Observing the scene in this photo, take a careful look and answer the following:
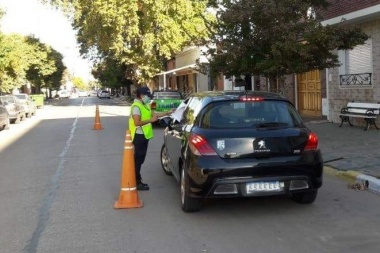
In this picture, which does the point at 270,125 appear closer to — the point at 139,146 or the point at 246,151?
the point at 246,151

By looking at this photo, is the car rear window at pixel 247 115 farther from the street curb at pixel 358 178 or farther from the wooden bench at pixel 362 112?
the wooden bench at pixel 362 112

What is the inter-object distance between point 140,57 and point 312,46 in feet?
88.8

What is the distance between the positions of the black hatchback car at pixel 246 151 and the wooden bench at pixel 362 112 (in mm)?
8595

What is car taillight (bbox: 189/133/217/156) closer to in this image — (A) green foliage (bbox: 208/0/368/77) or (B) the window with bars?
(A) green foliage (bbox: 208/0/368/77)

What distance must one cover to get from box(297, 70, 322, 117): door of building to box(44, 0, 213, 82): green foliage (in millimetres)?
12515

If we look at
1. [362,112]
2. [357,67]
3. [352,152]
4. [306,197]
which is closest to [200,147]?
[306,197]

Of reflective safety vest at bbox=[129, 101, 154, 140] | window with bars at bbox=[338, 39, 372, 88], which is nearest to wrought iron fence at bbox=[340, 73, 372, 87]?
window with bars at bbox=[338, 39, 372, 88]

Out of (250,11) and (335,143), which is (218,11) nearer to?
(250,11)

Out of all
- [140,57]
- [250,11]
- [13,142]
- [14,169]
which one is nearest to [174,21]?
[140,57]

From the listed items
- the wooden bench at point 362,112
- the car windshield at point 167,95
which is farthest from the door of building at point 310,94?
the car windshield at point 167,95

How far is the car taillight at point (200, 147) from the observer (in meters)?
5.91

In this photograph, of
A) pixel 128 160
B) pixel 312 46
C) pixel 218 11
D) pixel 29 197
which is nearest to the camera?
pixel 128 160

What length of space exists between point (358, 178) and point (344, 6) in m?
9.55

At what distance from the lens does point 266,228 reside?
222 inches
